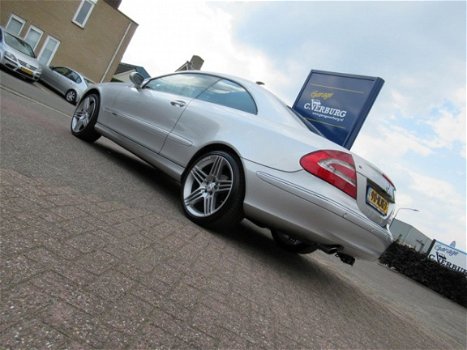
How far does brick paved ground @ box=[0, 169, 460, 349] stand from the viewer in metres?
1.81

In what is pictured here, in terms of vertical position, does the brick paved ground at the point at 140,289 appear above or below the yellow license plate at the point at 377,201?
below

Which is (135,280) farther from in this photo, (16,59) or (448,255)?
(448,255)

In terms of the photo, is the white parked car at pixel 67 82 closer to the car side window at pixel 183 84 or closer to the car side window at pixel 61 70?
the car side window at pixel 61 70

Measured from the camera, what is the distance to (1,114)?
550cm

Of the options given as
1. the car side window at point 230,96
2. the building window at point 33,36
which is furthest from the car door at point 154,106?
the building window at point 33,36

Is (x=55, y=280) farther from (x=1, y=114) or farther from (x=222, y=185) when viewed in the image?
(x=1, y=114)

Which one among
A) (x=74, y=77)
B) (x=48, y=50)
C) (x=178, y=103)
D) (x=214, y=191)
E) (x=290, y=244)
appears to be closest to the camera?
(x=214, y=191)

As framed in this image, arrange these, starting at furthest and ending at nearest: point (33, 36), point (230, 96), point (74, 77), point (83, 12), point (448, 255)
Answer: point (83, 12), point (33, 36), point (448, 255), point (74, 77), point (230, 96)

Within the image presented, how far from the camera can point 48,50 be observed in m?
27.5

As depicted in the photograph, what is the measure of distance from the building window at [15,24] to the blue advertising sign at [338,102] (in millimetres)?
24938

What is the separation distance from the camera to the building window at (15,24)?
85.7ft

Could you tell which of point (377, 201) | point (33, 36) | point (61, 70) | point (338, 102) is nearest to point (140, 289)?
point (377, 201)

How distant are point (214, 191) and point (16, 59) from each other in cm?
1401

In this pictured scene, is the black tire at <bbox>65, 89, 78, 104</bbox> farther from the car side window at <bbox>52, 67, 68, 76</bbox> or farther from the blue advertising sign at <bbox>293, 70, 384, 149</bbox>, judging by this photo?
the blue advertising sign at <bbox>293, 70, 384, 149</bbox>
